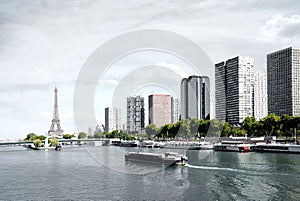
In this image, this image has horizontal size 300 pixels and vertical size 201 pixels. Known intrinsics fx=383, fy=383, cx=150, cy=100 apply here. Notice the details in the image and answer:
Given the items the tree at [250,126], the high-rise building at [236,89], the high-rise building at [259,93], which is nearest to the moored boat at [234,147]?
the tree at [250,126]

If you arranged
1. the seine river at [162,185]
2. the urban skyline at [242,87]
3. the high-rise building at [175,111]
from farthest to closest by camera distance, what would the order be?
the urban skyline at [242,87] → the high-rise building at [175,111] → the seine river at [162,185]

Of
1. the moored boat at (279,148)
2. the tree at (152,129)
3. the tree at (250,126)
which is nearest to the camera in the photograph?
the moored boat at (279,148)

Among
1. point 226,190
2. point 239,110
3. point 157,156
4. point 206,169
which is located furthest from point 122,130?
point 226,190

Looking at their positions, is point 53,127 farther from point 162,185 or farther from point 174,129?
point 162,185

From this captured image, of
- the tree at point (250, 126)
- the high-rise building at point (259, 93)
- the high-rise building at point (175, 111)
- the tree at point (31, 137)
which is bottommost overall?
the tree at point (31, 137)

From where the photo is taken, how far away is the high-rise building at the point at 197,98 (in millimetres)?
116188

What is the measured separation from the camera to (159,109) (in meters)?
102

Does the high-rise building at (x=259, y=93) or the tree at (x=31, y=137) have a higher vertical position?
the high-rise building at (x=259, y=93)

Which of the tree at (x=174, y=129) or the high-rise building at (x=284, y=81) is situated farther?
the high-rise building at (x=284, y=81)

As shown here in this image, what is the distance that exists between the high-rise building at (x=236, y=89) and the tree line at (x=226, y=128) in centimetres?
3393

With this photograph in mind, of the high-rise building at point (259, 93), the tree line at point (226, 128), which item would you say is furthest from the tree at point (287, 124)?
the high-rise building at point (259, 93)

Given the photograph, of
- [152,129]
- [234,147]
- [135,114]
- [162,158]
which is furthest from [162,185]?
[152,129]

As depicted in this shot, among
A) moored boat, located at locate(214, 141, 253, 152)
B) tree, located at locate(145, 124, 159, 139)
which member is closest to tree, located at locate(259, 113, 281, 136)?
moored boat, located at locate(214, 141, 253, 152)

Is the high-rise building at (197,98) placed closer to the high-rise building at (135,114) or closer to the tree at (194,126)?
the tree at (194,126)
